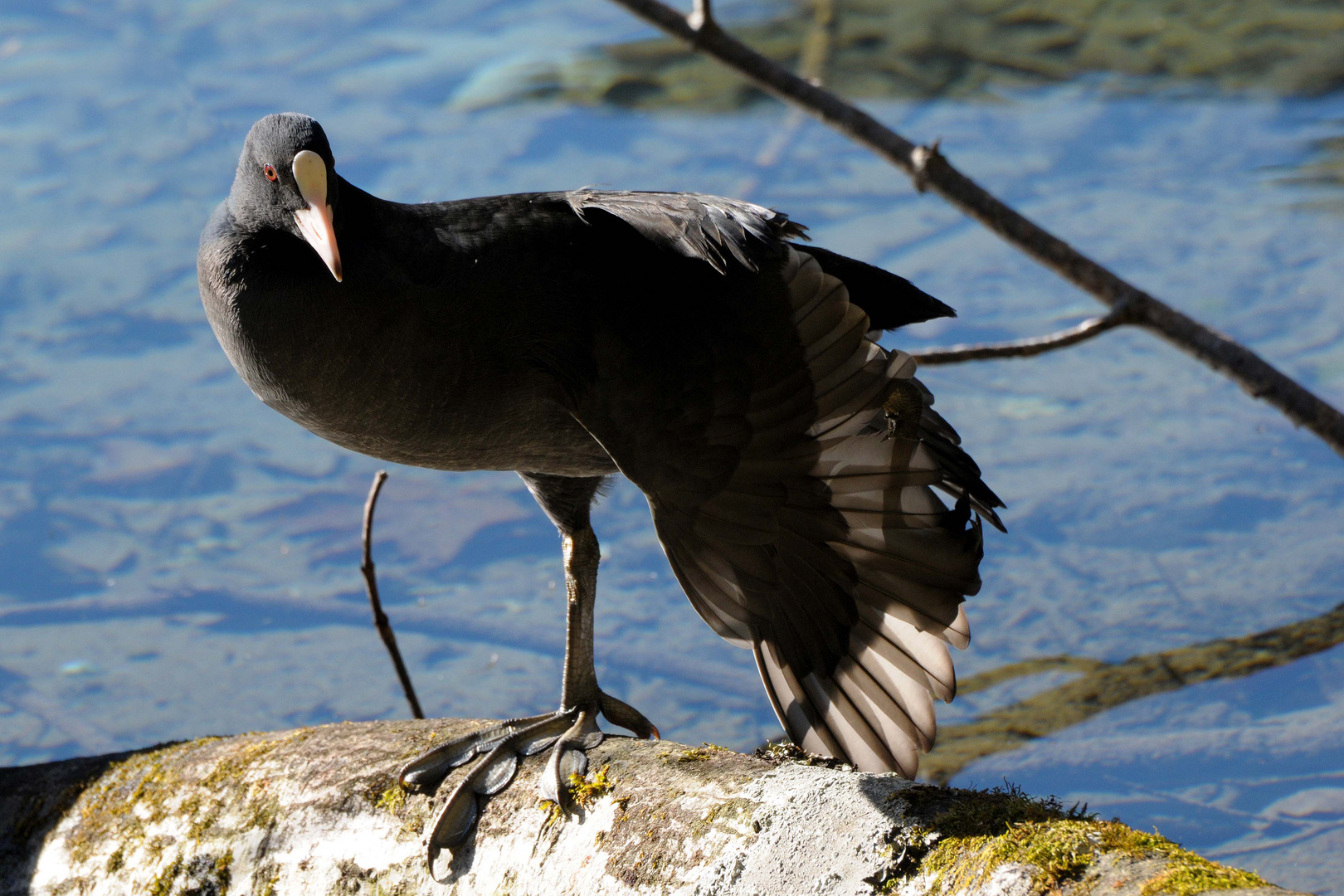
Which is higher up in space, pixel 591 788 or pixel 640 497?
pixel 591 788

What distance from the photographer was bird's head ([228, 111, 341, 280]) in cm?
211

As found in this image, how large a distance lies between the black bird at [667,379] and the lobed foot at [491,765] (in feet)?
0.04

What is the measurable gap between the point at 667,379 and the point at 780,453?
9.2 inches

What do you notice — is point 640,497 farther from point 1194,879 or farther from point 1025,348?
point 1194,879

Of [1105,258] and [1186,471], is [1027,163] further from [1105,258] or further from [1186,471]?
[1186,471]

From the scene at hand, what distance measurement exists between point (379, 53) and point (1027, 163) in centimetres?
468

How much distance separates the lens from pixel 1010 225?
11.6ft

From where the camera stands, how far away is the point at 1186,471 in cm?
528

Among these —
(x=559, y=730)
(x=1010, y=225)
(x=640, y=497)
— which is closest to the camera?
(x=559, y=730)

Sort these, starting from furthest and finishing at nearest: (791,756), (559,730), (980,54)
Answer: (980,54) → (559,730) → (791,756)

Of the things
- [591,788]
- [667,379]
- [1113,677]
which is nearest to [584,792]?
[591,788]

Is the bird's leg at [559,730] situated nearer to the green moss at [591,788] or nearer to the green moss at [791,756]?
the green moss at [591,788]

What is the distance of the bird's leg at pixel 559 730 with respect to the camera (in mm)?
1993

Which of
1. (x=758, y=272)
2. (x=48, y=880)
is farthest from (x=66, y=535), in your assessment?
(x=758, y=272)
